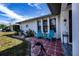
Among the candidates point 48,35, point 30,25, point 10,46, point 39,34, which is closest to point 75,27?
point 48,35

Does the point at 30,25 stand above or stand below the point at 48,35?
above

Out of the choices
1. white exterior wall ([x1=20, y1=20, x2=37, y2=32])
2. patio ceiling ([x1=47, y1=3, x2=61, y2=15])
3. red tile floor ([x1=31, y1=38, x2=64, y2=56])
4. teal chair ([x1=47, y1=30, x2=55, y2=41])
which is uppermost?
patio ceiling ([x1=47, y1=3, x2=61, y2=15])

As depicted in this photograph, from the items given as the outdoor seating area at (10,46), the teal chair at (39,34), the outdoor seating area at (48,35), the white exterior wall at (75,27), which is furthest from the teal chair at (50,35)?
the outdoor seating area at (10,46)

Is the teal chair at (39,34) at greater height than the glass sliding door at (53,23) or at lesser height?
lesser

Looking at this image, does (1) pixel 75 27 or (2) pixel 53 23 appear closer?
(1) pixel 75 27

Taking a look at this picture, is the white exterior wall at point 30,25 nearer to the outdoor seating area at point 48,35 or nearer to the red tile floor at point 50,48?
the outdoor seating area at point 48,35

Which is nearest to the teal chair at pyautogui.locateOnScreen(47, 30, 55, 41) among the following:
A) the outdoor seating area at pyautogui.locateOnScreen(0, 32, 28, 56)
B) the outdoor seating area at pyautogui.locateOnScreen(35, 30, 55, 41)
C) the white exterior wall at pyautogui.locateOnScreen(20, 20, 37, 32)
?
the outdoor seating area at pyautogui.locateOnScreen(35, 30, 55, 41)

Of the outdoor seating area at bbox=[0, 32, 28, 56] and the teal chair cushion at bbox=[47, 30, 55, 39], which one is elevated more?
the teal chair cushion at bbox=[47, 30, 55, 39]

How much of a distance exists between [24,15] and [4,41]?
2.10 feet

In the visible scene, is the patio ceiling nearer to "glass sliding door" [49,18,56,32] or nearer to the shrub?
"glass sliding door" [49,18,56,32]

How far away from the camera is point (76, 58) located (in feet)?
9.93

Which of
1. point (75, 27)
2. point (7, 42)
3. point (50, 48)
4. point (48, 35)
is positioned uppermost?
point (75, 27)

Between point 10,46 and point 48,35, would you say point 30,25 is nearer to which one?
point 48,35

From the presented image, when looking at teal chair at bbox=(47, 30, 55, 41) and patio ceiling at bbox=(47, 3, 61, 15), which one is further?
teal chair at bbox=(47, 30, 55, 41)
